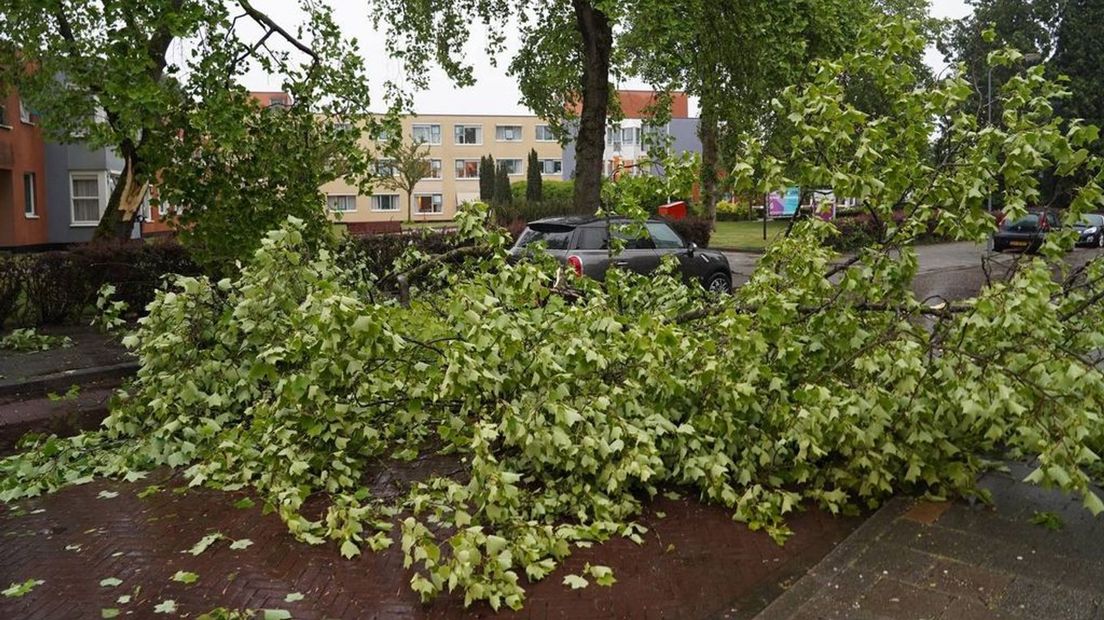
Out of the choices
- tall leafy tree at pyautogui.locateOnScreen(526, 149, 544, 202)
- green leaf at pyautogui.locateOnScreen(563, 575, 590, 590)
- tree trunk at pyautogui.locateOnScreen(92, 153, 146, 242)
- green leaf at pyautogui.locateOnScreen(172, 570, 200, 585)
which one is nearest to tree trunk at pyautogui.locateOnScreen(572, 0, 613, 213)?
tree trunk at pyautogui.locateOnScreen(92, 153, 146, 242)

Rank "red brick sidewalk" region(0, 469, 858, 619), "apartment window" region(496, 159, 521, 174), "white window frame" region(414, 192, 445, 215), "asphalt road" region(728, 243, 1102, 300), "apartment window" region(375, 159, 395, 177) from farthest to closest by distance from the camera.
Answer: "apartment window" region(496, 159, 521, 174)
"white window frame" region(414, 192, 445, 215)
"asphalt road" region(728, 243, 1102, 300)
"apartment window" region(375, 159, 395, 177)
"red brick sidewalk" region(0, 469, 858, 619)

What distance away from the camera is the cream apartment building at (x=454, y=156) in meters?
77.5

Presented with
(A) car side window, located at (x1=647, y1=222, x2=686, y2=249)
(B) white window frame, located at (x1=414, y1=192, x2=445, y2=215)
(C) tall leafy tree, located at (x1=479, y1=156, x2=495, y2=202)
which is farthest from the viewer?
(B) white window frame, located at (x1=414, y1=192, x2=445, y2=215)

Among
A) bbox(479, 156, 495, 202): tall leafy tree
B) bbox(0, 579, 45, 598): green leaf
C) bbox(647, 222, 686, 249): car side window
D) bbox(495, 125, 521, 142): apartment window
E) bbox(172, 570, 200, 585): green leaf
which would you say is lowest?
bbox(0, 579, 45, 598): green leaf

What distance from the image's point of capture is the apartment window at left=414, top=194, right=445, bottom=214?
7719 centimetres

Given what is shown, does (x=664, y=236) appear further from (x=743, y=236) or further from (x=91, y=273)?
(x=743, y=236)

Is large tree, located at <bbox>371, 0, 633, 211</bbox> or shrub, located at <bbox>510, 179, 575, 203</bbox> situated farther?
shrub, located at <bbox>510, 179, 575, 203</bbox>

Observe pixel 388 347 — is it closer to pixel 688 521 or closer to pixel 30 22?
pixel 688 521

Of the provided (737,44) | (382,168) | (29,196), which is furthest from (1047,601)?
(29,196)

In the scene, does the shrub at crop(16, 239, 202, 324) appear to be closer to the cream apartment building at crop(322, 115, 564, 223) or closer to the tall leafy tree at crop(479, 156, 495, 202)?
the tall leafy tree at crop(479, 156, 495, 202)

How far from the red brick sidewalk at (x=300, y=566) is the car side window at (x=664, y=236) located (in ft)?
29.8

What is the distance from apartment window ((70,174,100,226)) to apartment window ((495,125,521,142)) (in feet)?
161

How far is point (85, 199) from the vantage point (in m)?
32.8

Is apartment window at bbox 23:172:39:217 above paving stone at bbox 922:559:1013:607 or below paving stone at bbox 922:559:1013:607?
above
